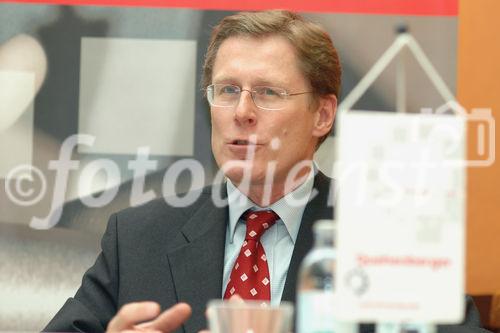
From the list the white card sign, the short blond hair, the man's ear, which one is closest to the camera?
the white card sign

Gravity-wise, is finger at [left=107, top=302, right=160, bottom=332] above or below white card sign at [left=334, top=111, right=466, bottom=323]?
below

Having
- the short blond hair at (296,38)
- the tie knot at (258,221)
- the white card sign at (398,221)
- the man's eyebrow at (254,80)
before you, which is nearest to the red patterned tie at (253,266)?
the tie knot at (258,221)

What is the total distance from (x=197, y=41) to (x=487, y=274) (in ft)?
4.30

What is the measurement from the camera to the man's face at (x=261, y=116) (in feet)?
7.63

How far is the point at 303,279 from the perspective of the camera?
3.74 ft

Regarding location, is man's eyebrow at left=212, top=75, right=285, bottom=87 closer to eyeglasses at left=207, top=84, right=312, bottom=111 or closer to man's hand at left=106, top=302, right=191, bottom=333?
eyeglasses at left=207, top=84, right=312, bottom=111

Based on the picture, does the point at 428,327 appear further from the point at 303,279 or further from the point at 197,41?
the point at 197,41

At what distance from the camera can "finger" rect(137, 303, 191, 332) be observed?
1505mm

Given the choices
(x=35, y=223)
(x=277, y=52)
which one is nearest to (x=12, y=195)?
(x=35, y=223)

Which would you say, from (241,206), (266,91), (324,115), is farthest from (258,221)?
(324,115)

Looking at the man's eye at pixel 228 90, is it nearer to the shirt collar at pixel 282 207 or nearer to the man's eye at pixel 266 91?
the man's eye at pixel 266 91

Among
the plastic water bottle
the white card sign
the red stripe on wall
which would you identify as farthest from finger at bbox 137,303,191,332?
the red stripe on wall

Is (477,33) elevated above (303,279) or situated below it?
above

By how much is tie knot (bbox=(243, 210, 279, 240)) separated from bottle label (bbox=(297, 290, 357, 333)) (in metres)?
1.10
